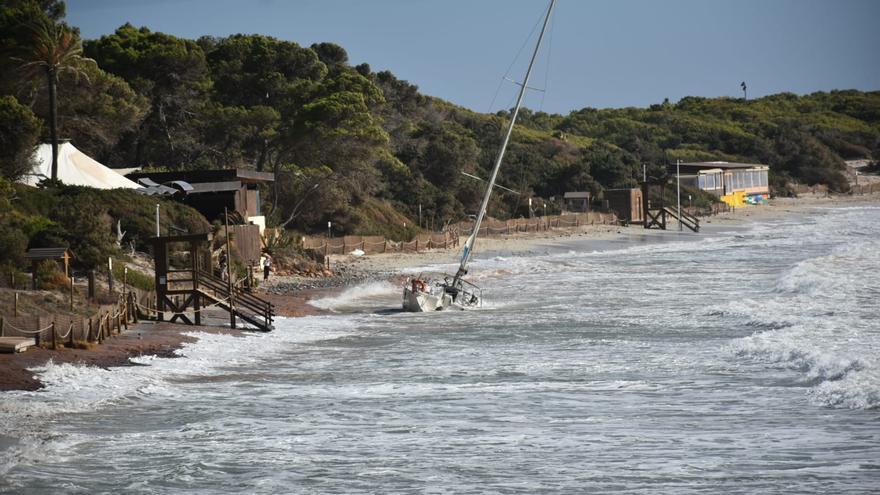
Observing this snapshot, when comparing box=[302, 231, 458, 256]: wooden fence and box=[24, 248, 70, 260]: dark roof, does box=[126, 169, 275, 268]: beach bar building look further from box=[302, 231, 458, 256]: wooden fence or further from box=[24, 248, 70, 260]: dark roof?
box=[24, 248, 70, 260]: dark roof

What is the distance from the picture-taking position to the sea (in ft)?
55.1

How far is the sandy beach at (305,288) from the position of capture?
24.7m

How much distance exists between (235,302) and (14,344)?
36.3 ft

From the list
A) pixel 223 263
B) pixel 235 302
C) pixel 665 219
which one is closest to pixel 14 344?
pixel 235 302

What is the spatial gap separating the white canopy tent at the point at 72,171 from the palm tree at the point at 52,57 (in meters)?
1.06

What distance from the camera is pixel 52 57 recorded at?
46.9 metres

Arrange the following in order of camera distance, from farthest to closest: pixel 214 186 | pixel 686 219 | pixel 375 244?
1. pixel 686 219
2. pixel 375 244
3. pixel 214 186

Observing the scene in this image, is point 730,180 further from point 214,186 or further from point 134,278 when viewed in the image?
point 134,278

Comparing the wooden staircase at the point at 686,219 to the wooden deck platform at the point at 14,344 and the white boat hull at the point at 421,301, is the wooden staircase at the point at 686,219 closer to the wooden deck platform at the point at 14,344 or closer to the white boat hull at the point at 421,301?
the white boat hull at the point at 421,301

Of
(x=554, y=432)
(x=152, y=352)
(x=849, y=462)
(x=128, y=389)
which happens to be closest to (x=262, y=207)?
(x=152, y=352)

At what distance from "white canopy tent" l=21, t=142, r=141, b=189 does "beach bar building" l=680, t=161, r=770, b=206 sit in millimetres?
74244

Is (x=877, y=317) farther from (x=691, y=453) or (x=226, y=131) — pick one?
(x=226, y=131)

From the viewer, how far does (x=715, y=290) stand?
45.8 m

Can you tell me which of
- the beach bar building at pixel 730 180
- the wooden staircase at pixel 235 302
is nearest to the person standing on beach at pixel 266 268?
the wooden staircase at pixel 235 302
